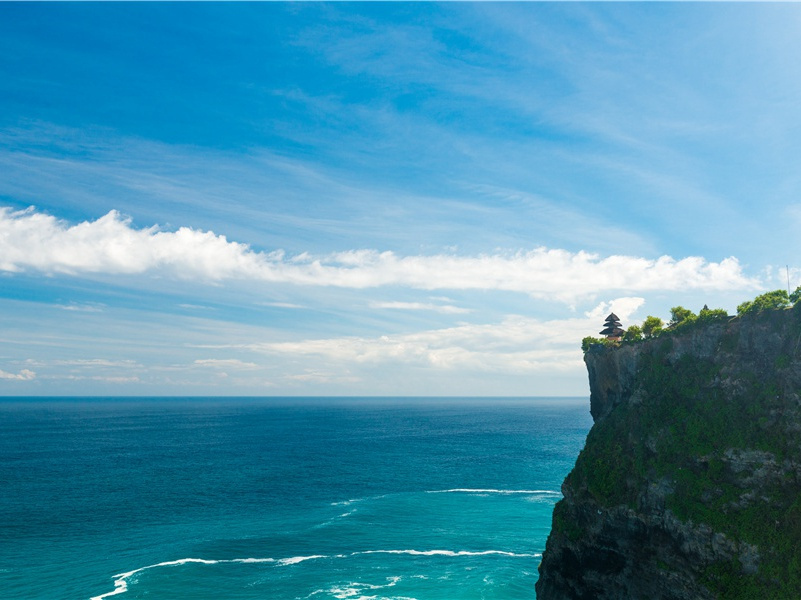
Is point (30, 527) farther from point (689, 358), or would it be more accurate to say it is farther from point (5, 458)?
point (689, 358)

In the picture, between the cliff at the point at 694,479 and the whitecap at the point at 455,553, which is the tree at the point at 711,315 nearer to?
the cliff at the point at 694,479

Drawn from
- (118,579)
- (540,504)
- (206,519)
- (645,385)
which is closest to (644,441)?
(645,385)

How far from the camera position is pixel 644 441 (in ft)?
142

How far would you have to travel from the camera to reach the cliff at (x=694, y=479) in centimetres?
3409

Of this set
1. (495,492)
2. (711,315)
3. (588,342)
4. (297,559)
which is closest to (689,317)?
(711,315)

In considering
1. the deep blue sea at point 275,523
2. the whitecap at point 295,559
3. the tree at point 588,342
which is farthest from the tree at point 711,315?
the whitecap at point 295,559

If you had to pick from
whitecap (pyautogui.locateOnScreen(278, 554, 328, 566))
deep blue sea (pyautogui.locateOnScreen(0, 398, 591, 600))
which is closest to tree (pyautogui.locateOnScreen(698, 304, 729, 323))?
deep blue sea (pyautogui.locateOnScreen(0, 398, 591, 600))

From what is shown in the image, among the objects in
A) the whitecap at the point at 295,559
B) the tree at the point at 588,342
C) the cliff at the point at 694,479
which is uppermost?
the tree at the point at 588,342

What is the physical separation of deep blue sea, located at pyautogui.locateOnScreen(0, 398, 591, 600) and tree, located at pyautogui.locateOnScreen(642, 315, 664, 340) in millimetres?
31209

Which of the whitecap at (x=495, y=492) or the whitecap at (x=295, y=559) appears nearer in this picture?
the whitecap at (x=295, y=559)

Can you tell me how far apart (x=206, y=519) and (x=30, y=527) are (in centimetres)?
2545

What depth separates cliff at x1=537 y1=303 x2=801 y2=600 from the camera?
34094 mm

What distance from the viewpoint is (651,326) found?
161ft

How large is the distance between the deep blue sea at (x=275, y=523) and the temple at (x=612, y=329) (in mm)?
29876
